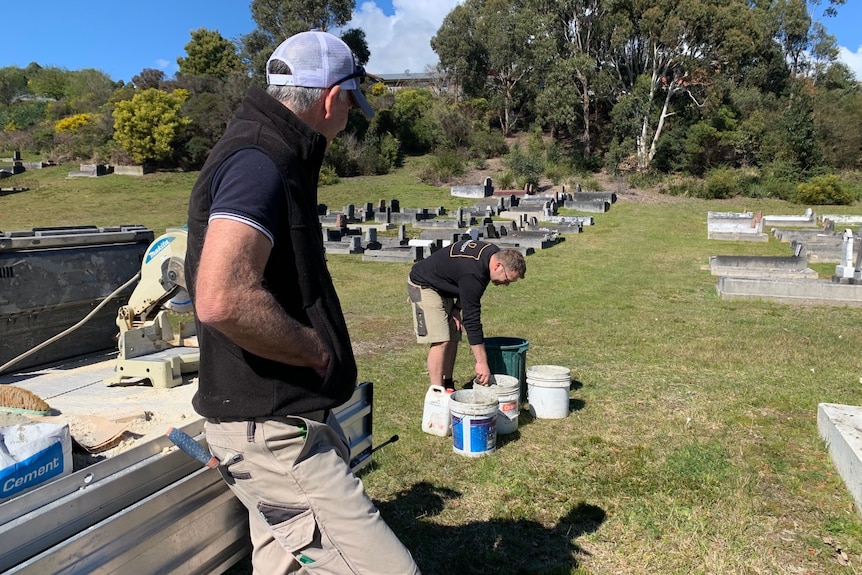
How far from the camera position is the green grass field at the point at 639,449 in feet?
11.7

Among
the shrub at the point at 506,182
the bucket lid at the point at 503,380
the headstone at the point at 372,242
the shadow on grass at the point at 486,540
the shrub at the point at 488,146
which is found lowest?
the shadow on grass at the point at 486,540

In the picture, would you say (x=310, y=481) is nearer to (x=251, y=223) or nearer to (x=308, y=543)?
(x=308, y=543)

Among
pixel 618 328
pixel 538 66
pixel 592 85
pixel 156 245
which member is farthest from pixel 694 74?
pixel 156 245

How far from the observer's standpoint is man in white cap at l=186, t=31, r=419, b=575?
5.76ft

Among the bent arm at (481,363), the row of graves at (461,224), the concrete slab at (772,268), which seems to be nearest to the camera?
the bent arm at (481,363)

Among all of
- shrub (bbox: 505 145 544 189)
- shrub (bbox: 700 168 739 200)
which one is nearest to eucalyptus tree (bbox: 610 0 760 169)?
shrub (bbox: 700 168 739 200)

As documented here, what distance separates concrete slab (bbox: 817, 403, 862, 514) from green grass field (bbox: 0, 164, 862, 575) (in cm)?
9

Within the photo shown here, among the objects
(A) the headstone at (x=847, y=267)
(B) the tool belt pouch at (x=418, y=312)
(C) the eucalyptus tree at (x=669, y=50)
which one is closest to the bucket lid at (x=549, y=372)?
(B) the tool belt pouch at (x=418, y=312)

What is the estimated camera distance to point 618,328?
8.66 meters

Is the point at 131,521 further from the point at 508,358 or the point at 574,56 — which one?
the point at 574,56

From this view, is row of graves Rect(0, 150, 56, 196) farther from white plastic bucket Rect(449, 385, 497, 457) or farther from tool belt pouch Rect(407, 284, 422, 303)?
white plastic bucket Rect(449, 385, 497, 457)

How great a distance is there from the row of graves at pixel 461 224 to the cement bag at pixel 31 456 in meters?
13.0

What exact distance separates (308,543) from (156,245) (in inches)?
86.1

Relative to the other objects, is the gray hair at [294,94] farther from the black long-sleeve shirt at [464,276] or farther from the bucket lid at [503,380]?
the bucket lid at [503,380]
